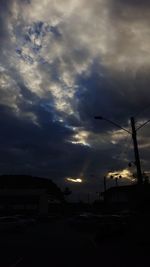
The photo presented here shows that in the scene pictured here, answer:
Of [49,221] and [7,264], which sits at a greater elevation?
[49,221]

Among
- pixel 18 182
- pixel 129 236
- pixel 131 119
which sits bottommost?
pixel 129 236

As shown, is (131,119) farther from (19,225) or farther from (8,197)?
(8,197)

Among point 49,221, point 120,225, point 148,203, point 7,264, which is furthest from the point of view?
point 49,221

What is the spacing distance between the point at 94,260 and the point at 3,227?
22.4 meters

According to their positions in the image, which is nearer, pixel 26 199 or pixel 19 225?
pixel 19 225

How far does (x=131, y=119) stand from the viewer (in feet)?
109

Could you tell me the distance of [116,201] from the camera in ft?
338

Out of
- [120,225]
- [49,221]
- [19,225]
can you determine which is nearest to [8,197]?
[49,221]

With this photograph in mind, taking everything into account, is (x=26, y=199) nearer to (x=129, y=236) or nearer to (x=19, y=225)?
(x=19, y=225)

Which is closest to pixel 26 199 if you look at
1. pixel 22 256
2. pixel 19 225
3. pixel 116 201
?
pixel 116 201

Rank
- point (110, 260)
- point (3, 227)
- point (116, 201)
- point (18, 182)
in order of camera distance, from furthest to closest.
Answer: point (18, 182) → point (116, 201) → point (3, 227) → point (110, 260)

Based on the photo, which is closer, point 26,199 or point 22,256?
point 22,256

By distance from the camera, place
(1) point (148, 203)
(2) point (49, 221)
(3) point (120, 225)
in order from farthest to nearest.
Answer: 1. (2) point (49, 221)
2. (3) point (120, 225)
3. (1) point (148, 203)

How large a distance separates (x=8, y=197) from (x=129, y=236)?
242 feet
